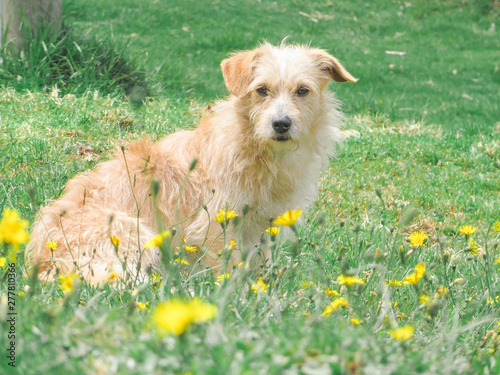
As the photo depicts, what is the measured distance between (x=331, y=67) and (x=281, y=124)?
0.91m

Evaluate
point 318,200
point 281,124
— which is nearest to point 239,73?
point 281,124

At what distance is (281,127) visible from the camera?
3.48 metres

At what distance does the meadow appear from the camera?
1.24m

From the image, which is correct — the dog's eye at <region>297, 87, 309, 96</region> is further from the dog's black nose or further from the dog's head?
the dog's black nose

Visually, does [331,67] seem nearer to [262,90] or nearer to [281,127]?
[262,90]

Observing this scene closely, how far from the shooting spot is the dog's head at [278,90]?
11.6 feet

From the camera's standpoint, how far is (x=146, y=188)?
369 cm

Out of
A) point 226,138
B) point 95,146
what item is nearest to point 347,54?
point 95,146

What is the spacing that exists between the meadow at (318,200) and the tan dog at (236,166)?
0.42 metres

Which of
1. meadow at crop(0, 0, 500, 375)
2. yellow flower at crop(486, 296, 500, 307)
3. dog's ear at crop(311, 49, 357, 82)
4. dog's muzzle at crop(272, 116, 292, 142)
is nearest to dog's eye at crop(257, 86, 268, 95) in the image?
dog's muzzle at crop(272, 116, 292, 142)

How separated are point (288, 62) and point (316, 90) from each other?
0.30 meters

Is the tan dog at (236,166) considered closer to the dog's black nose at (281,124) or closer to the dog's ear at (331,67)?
the dog's black nose at (281,124)

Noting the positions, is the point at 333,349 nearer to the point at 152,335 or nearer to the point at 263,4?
the point at 152,335

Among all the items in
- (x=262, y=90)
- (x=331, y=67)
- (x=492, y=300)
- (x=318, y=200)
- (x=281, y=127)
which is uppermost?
(x=331, y=67)
